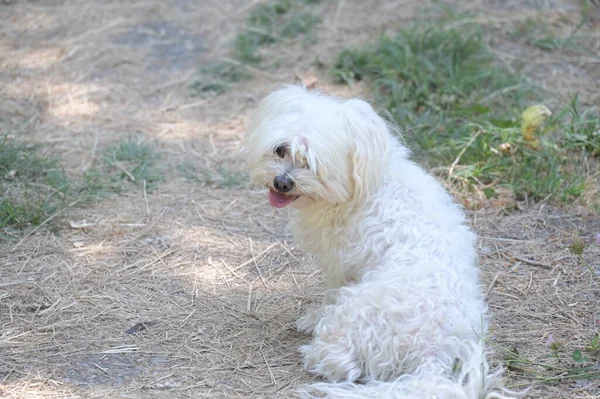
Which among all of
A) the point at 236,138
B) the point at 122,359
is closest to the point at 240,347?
the point at 122,359

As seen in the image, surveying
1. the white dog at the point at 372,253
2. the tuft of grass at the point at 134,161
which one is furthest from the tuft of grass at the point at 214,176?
the white dog at the point at 372,253

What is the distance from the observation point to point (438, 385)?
2.57 m

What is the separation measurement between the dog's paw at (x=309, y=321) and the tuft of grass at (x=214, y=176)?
1553 millimetres

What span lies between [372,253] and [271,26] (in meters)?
3.91

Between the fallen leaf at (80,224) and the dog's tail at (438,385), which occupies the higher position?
the dog's tail at (438,385)

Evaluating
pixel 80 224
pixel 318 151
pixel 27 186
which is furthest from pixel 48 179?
pixel 318 151

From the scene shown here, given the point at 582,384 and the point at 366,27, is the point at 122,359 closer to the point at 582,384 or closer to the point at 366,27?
the point at 582,384

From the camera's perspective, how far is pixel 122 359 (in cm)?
311

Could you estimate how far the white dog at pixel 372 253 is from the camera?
273 cm

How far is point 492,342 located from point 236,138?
271cm

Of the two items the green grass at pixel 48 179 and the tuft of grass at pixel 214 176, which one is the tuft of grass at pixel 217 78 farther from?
the tuft of grass at pixel 214 176

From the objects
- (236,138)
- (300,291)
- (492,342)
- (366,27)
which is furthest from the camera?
A: (366,27)

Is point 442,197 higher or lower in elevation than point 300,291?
higher

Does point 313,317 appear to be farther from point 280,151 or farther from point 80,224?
point 80,224
